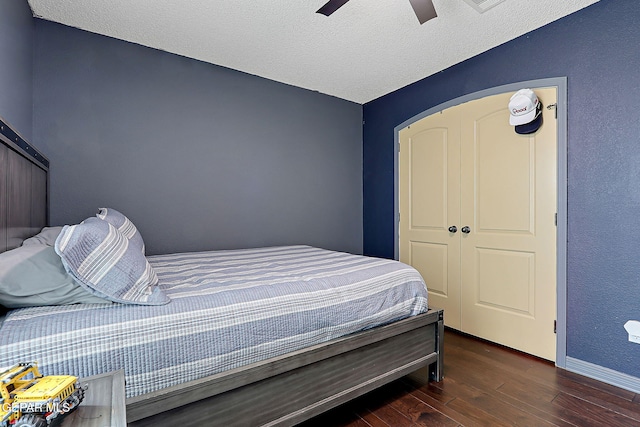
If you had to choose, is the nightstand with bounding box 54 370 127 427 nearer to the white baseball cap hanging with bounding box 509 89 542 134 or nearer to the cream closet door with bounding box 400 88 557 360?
the cream closet door with bounding box 400 88 557 360

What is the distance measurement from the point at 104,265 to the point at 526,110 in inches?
111

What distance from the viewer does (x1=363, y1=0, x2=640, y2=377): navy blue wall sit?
203 centimetres

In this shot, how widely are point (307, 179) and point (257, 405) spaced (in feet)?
8.81

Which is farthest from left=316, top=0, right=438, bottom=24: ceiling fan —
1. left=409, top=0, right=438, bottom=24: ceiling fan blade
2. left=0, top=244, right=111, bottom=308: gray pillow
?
left=0, top=244, right=111, bottom=308: gray pillow

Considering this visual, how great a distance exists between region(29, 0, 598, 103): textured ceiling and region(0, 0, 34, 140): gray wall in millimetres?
243

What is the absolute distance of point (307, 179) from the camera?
375cm

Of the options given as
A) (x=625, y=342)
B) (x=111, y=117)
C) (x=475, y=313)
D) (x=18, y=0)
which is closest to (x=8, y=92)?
(x=18, y=0)

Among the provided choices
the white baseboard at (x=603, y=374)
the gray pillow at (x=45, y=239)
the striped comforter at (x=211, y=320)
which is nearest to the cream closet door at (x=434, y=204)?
the white baseboard at (x=603, y=374)

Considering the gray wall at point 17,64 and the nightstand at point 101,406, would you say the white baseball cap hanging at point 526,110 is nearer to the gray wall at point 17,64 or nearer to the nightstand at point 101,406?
the nightstand at point 101,406

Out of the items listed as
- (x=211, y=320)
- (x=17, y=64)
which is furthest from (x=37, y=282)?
(x=17, y=64)

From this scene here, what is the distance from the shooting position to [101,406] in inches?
28.7

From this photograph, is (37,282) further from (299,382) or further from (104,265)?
(299,382)

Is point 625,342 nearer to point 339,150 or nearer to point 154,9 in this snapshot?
point 339,150

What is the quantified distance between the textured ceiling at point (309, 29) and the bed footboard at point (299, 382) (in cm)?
211
